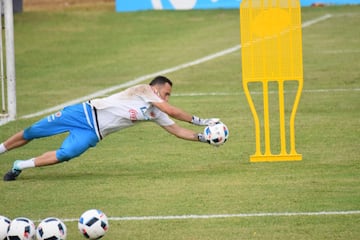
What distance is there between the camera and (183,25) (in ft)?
122

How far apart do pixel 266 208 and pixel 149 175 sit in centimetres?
264

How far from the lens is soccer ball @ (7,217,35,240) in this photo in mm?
10852

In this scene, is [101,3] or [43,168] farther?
[101,3]

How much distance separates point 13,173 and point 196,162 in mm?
2481

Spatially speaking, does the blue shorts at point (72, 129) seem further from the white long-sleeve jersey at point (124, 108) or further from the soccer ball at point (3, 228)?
the soccer ball at point (3, 228)

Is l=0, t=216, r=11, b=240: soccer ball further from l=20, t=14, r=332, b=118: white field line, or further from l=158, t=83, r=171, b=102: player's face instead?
l=20, t=14, r=332, b=118: white field line

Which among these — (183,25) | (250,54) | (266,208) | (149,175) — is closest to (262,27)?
(250,54)

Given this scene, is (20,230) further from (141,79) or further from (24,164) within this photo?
(141,79)

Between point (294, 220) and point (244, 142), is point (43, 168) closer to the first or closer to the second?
point (244, 142)

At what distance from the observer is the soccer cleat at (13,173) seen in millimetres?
14812

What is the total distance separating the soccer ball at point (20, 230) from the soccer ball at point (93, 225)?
0.47m

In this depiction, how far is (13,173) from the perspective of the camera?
48.7 ft

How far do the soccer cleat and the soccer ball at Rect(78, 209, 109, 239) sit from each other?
3796 mm

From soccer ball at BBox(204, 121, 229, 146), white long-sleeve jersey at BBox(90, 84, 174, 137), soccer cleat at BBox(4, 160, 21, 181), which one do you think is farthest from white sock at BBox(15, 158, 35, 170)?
soccer ball at BBox(204, 121, 229, 146)
